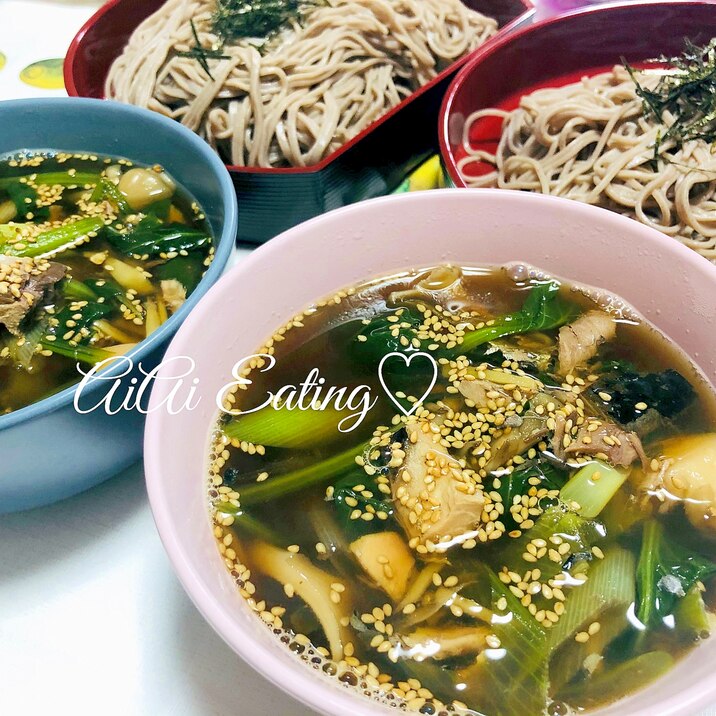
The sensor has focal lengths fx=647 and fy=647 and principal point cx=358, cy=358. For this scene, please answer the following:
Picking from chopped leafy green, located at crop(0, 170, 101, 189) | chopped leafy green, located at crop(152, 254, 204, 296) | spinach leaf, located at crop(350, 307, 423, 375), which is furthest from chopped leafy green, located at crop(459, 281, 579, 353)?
chopped leafy green, located at crop(0, 170, 101, 189)

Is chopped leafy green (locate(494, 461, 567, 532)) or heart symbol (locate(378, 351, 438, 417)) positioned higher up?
heart symbol (locate(378, 351, 438, 417))

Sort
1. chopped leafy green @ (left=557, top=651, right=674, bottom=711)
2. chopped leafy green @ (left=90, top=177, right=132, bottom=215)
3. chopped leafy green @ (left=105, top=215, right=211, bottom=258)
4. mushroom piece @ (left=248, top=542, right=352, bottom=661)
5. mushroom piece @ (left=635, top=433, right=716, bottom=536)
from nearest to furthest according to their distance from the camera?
chopped leafy green @ (left=557, top=651, right=674, bottom=711) < mushroom piece @ (left=248, top=542, right=352, bottom=661) < mushroom piece @ (left=635, top=433, right=716, bottom=536) < chopped leafy green @ (left=105, top=215, right=211, bottom=258) < chopped leafy green @ (left=90, top=177, right=132, bottom=215)

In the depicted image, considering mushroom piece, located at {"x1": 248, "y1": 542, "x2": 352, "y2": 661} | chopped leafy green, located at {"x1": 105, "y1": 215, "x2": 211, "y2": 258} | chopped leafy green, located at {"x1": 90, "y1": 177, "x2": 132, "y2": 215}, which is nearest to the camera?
mushroom piece, located at {"x1": 248, "y1": 542, "x2": 352, "y2": 661}

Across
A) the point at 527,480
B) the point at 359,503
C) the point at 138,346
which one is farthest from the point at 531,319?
the point at 138,346

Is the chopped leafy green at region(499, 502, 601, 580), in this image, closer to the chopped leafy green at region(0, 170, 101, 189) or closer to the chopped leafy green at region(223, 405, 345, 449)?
the chopped leafy green at region(223, 405, 345, 449)

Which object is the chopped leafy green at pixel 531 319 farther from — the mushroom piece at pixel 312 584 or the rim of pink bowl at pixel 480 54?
the mushroom piece at pixel 312 584

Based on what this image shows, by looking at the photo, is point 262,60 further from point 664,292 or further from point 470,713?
point 470,713

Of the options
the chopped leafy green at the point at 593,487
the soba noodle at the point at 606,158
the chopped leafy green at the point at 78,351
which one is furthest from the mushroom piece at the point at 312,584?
the soba noodle at the point at 606,158
